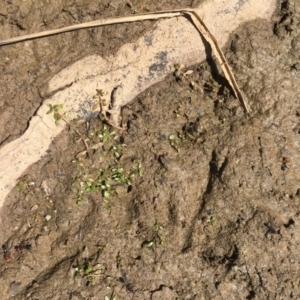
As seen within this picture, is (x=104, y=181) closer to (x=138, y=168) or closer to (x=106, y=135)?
(x=138, y=168)

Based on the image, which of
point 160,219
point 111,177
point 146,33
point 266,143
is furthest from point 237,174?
point 146,33

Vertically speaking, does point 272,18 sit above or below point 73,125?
below

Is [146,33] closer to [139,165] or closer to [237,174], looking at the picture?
[139,165]

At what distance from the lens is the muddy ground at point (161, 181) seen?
3896 mm

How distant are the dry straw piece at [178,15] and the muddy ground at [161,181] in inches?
3.2

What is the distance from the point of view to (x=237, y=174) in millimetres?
4062

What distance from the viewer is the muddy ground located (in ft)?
12.8

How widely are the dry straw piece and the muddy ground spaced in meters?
0.08

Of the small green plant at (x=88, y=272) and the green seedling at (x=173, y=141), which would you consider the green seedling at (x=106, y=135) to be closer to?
the green seedling at (x=173, y=141)

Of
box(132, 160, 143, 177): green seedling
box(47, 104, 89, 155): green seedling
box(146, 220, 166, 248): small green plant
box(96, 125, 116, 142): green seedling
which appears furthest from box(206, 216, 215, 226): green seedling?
box(47, 104, 89, 155): green seedling

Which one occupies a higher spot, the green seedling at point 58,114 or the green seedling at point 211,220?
the green seedling at point 58,114

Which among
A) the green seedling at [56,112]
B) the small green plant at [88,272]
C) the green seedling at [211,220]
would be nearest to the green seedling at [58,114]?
the green seedling at [56,112]

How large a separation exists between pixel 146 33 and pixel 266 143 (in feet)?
4.96

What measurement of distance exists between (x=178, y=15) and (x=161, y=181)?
5.13ft
